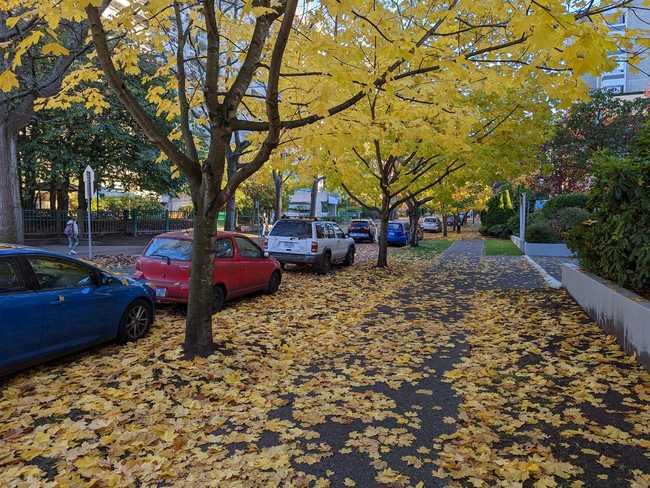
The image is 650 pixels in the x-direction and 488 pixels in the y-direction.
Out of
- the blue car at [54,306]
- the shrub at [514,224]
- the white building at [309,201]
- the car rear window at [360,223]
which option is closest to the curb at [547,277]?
the blue car at [54,306]

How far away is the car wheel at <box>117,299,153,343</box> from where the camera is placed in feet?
21.5

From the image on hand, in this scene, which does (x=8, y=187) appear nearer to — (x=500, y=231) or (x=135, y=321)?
(x=135, y=321)

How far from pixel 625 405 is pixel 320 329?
14.7 ft

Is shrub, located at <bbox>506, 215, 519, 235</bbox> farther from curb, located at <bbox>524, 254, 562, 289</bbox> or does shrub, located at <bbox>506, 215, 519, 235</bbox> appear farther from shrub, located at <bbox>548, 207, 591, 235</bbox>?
curb, located at <bbox>524, 254, 562, 289</bbox>

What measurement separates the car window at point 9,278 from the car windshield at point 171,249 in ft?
10.7

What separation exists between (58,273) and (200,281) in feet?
5.56

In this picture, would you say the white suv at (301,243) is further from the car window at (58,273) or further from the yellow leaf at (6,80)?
the yellow leaf at (6,80)

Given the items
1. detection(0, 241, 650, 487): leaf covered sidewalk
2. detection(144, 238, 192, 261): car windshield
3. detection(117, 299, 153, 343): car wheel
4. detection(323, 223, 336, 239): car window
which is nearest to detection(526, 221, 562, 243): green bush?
detection(323, 223, 336, 239): car window

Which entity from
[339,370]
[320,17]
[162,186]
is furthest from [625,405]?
[162,186]

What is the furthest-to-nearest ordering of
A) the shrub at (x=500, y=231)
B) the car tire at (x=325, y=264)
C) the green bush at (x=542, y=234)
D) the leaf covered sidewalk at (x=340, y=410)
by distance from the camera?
the shrub at (x=500, y=231) < the green bush at (x=542, y=234) < the car tire at (x=325, y=264) < the leaf covered sidewalk at (x=340, y=410)

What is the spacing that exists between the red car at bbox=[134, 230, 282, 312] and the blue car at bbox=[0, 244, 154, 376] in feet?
4.34

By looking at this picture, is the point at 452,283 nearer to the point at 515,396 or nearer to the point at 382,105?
the point at 382,105

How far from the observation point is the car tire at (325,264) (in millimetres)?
14624

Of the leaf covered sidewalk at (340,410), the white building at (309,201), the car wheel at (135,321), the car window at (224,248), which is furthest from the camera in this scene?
the white building at (309,201)
